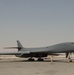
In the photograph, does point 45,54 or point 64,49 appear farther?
point 45,54

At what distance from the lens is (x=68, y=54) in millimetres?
41594

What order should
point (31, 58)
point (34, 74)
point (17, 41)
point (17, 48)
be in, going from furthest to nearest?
point (17, 41), point (17, 48), point (31, 58), point (34, 74)

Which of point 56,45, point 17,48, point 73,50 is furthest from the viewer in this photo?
point 17,48

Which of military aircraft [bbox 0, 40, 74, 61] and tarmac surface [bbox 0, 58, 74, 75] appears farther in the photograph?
military aircraft [bbox 0, 40, 74, 61]

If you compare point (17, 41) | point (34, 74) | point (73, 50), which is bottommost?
point (34, 74)

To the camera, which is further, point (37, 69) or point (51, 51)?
point (51, 51)

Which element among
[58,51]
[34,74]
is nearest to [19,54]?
[58,51]

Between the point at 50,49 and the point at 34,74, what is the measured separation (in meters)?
29.1

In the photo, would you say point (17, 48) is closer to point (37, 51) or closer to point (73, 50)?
point (37, 51)

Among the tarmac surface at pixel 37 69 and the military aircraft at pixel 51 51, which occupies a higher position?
the military aircraft at pixel 51 51

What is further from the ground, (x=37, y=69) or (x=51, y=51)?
(x=51, y=51)

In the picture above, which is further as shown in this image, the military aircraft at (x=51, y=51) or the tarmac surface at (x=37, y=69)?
the military aircraft at (x=51, y=51)

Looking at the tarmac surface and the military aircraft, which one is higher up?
the military aircraft

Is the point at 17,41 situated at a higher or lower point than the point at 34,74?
higher
